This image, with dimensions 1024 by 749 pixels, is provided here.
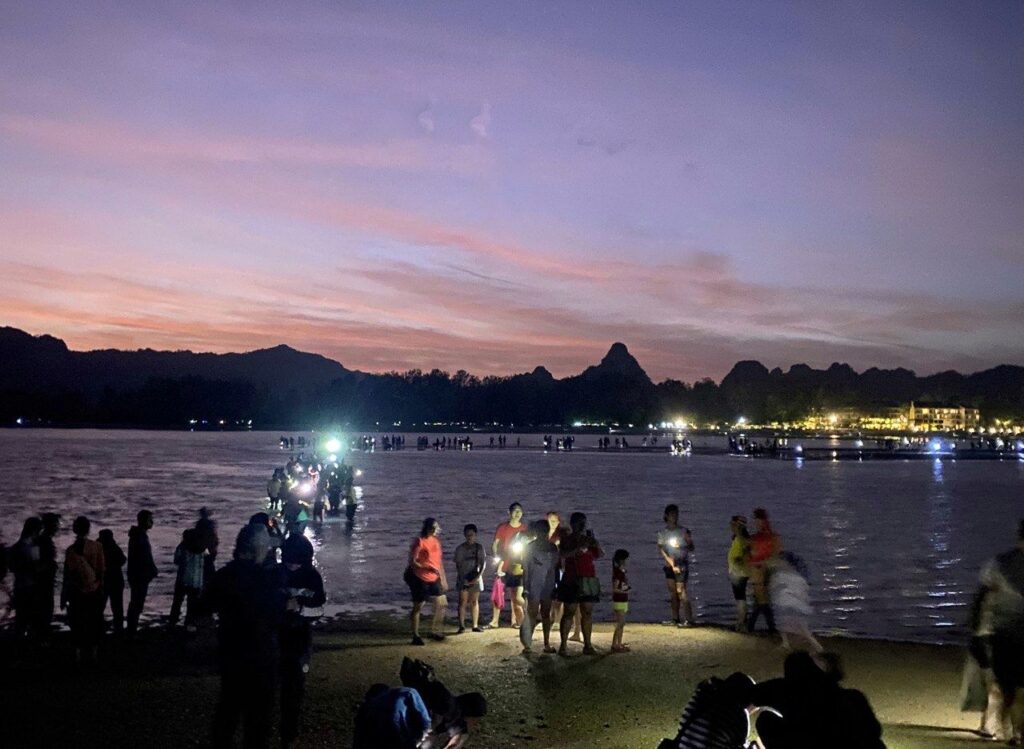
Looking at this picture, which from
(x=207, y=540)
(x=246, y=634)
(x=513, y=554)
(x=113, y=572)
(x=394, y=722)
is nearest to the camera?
(x=394, y=722)

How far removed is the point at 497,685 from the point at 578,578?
177cm

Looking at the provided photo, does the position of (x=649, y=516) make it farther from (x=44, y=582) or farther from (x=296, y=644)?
(x=296, y=644)

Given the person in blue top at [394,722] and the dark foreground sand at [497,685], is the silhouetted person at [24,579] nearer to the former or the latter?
the dark foreground sand at [497,685]

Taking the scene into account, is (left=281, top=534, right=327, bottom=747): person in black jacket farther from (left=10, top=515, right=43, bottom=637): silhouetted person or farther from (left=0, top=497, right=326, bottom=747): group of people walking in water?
(left=10, top=515, right=43, bottom=637): silhouetted person

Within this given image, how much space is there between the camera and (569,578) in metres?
11.2

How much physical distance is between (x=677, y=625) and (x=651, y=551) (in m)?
9.61

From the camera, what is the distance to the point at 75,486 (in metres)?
41.5

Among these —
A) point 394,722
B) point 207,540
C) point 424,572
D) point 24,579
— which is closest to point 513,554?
point 424,572

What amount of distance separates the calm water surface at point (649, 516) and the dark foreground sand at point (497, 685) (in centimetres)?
305

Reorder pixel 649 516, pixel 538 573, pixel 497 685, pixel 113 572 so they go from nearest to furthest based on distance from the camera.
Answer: pixel 497 685
pixel 538 573
pixel 113 572
pixel 649 516

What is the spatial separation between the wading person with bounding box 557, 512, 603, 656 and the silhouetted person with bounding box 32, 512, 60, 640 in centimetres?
574

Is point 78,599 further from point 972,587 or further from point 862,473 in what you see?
point 862,473

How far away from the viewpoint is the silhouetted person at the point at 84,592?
10.2m

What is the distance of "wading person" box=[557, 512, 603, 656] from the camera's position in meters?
11.2
